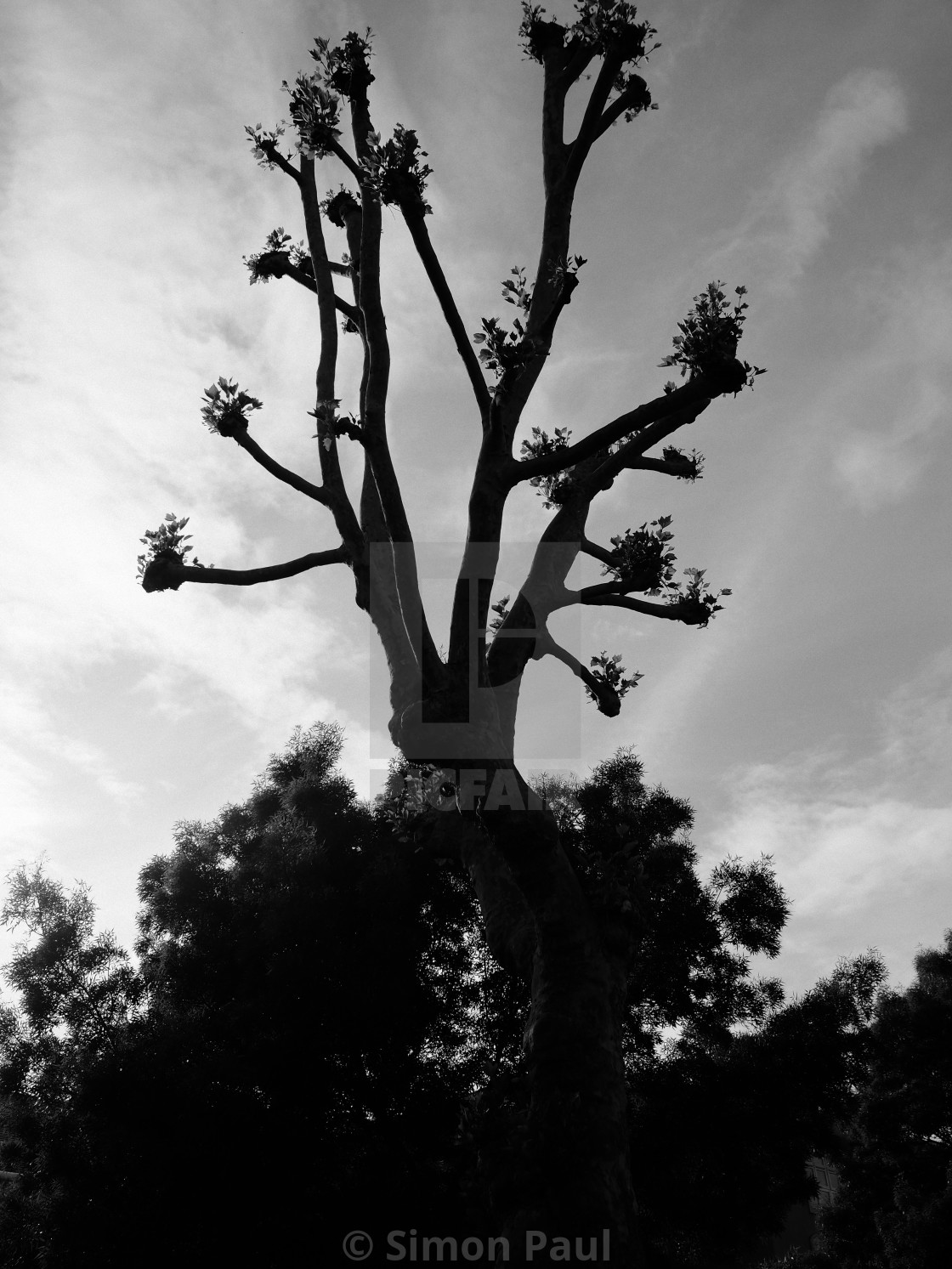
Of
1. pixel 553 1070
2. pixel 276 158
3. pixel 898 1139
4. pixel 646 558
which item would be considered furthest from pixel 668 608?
pixel 898 1139

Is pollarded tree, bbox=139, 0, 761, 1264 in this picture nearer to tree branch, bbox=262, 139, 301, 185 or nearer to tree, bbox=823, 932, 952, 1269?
tree branch, bbox=262, 139, 301, 185

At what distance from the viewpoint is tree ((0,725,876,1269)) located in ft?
30.8

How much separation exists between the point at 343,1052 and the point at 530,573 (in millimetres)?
7388

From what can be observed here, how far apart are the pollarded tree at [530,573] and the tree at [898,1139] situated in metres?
17.6

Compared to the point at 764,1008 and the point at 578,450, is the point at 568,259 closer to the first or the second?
the point at 578,450

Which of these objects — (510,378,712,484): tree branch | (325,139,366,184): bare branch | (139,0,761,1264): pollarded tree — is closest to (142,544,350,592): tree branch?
(139,0,761,1264): pollarded tree

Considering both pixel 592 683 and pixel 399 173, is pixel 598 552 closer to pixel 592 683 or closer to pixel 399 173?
pixel 592 683

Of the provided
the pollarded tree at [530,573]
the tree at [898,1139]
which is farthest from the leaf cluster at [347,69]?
the tree at [898,1139]

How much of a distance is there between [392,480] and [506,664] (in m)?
1.94

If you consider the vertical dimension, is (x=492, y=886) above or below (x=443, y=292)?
below

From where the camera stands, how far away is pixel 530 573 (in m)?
8.02

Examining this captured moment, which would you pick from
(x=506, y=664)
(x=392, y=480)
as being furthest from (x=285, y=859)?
(x=392, y=480)

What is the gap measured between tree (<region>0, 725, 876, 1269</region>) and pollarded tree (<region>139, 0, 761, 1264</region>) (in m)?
1.23

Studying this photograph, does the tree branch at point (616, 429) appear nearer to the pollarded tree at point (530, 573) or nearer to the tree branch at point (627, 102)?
the pollarded tree at point (530, 573)
